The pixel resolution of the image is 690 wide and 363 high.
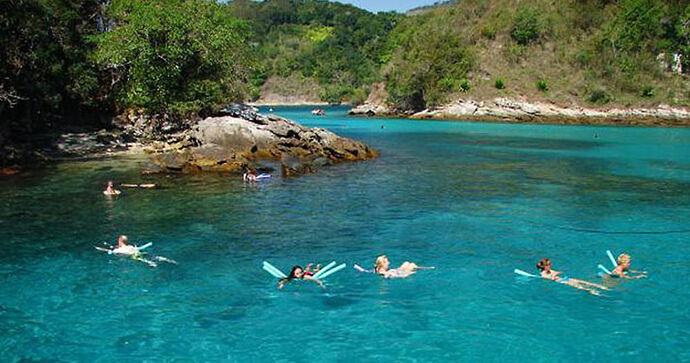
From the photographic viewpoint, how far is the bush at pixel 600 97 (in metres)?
104

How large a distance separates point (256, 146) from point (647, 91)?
84.0 metres

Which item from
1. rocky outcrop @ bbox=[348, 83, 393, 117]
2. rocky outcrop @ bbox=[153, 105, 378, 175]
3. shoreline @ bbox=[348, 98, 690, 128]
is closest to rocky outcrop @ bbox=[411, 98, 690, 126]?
shoreline @ bbox=[348, 98, 690, 128]

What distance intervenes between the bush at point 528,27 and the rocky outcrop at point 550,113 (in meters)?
18.9

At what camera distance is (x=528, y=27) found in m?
118

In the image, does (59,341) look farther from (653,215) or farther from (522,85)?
(522,85)

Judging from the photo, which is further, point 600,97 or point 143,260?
point 600,97

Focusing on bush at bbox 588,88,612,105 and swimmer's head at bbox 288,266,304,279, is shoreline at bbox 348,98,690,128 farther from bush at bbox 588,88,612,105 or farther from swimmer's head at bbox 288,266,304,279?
swimmer's head at bbox 288,266,304,279

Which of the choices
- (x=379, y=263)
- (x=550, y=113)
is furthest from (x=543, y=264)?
(x=550, y=113)

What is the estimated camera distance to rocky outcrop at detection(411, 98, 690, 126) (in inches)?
3856

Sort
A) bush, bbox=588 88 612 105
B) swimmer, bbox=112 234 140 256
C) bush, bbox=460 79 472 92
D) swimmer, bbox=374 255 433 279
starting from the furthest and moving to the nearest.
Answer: bush, bbox=460 79 472 92
bush, bbox=588 88 612 105
swimmer, bbox=112 234 140 256
swimmer, bbox=374 255 433 279

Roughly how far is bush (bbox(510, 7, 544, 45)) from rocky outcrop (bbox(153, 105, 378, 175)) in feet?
256

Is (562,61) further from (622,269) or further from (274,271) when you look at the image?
(274,271)

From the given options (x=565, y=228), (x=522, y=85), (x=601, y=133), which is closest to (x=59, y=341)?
(x=565, y=228)

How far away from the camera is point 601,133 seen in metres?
82.0
